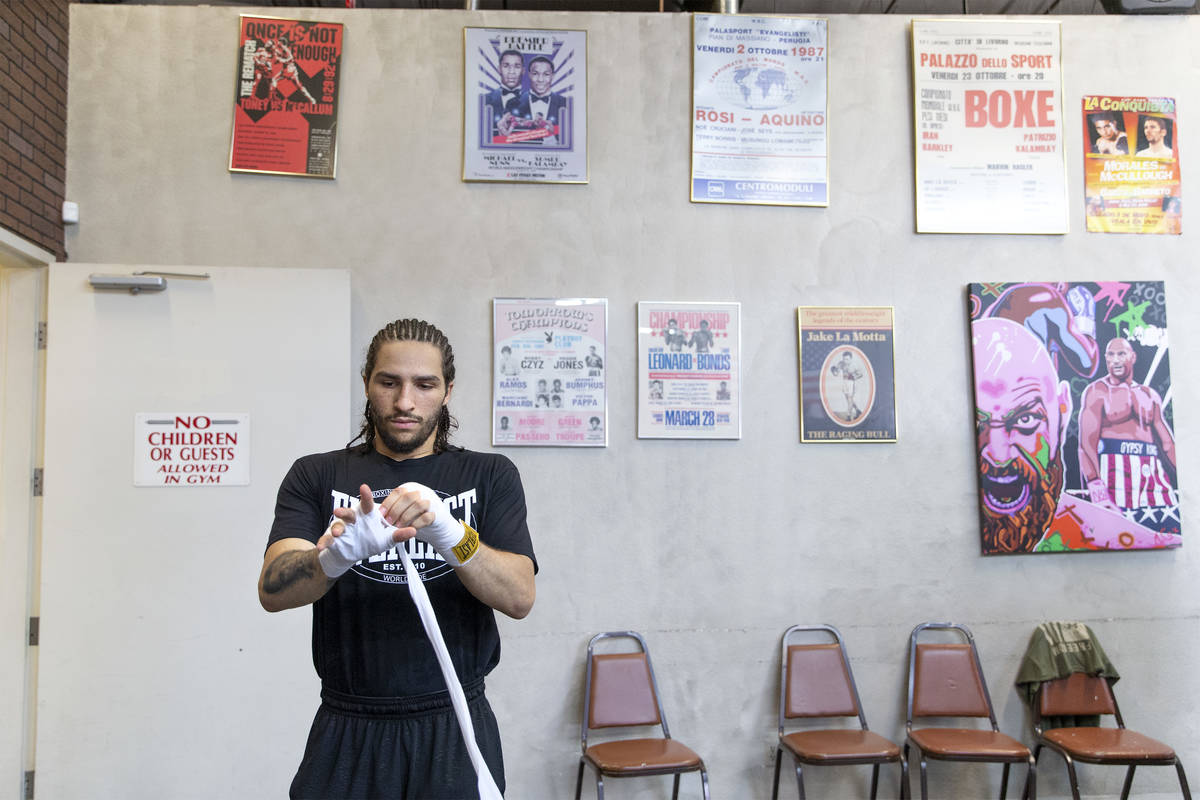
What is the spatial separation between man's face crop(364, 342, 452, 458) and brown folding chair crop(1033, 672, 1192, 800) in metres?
3.02

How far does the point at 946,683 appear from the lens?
3756 mm

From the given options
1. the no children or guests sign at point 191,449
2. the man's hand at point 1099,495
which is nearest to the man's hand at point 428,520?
the no children or guests sign at point 191,449

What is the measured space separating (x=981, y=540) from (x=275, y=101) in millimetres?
3699

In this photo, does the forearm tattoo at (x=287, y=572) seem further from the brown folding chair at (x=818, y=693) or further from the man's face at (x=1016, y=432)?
the man's face at (x=1016, y=432)

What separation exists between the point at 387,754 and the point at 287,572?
0.40 metres

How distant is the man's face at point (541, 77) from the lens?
393cm

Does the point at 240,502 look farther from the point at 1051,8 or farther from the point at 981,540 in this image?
the point at 1051,8

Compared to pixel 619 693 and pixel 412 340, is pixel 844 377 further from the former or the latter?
pixel 412 340

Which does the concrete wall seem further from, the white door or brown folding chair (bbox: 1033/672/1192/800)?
the white door

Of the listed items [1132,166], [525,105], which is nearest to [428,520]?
[525,105]

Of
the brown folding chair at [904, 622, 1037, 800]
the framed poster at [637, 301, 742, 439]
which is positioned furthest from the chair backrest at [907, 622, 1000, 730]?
the framed poster at [637, 301, 742, 439]

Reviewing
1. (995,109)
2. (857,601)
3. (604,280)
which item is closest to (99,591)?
(604,280)

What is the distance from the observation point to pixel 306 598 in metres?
1.68

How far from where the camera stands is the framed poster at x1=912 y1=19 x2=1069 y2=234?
13.2 feet
